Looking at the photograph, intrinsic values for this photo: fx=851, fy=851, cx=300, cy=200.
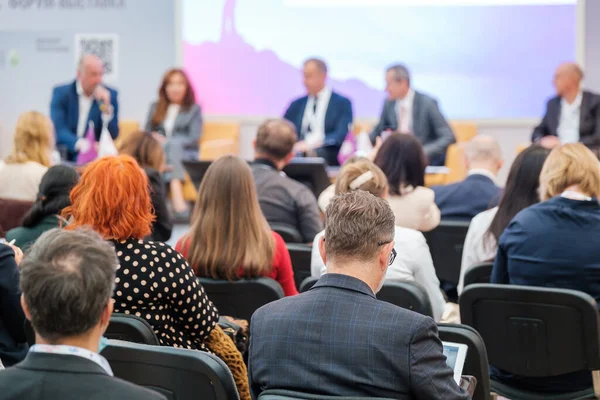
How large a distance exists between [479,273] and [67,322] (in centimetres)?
232

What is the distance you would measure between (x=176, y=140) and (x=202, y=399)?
621 centimetres

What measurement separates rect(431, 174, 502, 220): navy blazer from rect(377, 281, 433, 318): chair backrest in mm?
1745

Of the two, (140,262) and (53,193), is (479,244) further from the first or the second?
(53,193)

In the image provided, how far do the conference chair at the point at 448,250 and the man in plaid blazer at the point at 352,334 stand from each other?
231 centimetres

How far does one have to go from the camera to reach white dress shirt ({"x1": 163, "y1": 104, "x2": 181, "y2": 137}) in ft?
26.9

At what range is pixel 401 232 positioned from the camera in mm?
3248

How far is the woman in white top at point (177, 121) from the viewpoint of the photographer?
318 inches

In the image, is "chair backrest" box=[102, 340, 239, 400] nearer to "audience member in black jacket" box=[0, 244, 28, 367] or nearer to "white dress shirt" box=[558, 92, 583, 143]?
"audience member in black jacket" box=[0, 244, 28, 367]

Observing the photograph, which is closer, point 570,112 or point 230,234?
point 230,234

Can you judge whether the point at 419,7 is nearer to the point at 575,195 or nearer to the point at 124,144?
the point at 124,144

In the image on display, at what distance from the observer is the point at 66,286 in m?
1.52

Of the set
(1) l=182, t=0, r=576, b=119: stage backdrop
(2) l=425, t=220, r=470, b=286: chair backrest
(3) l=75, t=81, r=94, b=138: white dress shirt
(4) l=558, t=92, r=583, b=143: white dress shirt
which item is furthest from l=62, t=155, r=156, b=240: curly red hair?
(1) l=182, t=0, r=576, b=119: stage backdrop

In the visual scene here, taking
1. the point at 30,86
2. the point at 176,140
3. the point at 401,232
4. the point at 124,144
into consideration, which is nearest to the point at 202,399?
the point at 401,232

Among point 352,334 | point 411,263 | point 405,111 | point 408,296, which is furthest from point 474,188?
point 405,111
